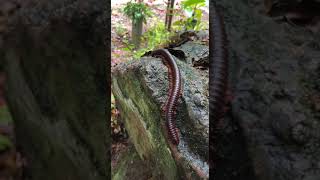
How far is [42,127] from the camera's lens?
80 cm

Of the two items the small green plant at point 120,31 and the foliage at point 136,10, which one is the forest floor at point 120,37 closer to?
the small green plant at point 120,31

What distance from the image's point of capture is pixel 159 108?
2709mm

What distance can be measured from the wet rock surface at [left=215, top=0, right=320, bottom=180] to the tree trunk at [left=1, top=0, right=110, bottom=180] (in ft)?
0.92

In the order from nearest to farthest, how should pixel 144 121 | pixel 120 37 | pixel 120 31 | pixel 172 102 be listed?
pixel 172 102
pixel 144 121
pixel 120 37
pixel 120 31

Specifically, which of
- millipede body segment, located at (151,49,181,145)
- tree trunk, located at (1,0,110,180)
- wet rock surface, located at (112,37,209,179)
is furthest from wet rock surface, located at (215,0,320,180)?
millipede body segment, located at (151,49,181,145)

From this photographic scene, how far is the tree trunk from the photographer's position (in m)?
0.73

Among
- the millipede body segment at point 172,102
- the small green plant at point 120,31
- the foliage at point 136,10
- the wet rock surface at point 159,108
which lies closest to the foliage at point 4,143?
the wet rock surface at point 159,108

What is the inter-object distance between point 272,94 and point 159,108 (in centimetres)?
201

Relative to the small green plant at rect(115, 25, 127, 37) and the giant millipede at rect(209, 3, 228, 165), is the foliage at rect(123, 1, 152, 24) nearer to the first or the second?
the small green plant at rect(115, 25, 127, 37)

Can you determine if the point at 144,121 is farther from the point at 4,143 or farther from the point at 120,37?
the point at 120,37

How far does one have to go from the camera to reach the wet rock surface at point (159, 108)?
2363 mm

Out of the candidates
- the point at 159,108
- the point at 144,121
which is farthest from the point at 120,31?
the point at 159,108

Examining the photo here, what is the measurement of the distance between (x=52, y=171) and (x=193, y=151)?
5.18 ft

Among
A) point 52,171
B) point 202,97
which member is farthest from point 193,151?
point 52,171
